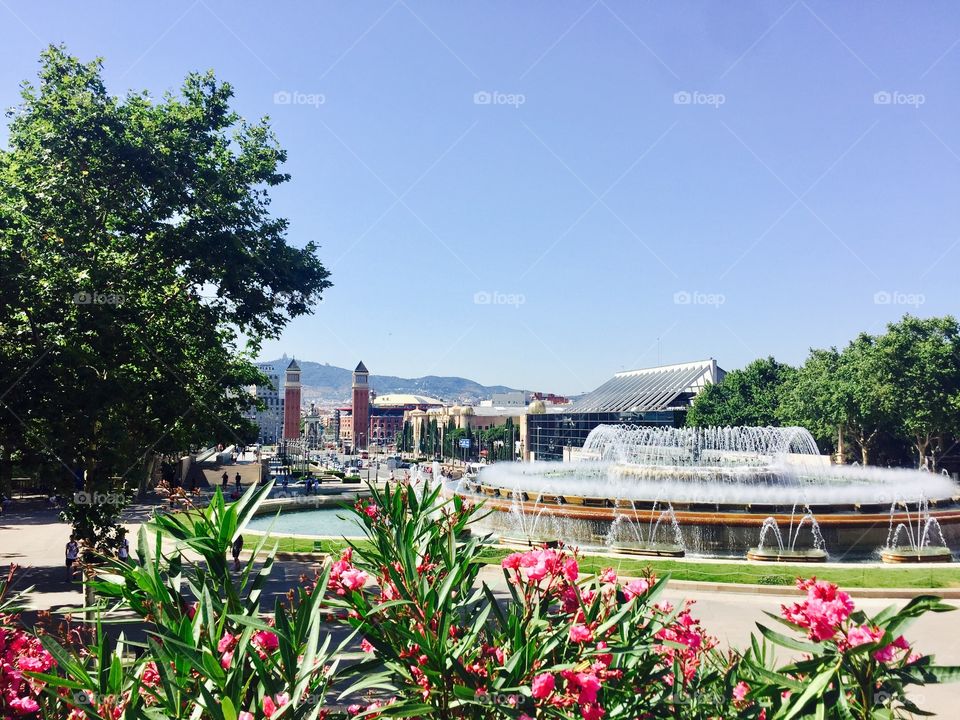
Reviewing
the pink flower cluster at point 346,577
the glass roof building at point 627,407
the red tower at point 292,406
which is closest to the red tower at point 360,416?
the red tower at point 292,406

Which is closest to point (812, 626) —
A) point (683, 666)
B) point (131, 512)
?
point (683, 666)

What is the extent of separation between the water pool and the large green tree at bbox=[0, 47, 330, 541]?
24.3 feet

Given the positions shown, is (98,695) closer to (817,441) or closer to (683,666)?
(683,666)

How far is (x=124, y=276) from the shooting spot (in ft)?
43.5

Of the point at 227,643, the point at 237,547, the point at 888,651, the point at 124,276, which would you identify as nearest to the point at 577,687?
the point at 888,651

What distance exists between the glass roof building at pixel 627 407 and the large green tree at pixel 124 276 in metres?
62.5

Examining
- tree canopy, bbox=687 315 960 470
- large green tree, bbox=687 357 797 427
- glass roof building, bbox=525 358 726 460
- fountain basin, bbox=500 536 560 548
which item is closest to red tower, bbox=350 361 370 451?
Answer: glass roof building, bbox=525 358 726 460

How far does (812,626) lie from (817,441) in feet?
209

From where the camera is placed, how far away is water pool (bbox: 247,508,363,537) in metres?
24.6

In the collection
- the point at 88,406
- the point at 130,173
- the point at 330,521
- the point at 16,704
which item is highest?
the point at 130,173

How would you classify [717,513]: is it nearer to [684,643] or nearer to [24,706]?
[684,643]

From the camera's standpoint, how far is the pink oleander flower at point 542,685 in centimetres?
328

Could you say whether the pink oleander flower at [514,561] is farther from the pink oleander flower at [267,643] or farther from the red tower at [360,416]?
the red tower at [360,416]

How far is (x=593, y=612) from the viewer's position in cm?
407
